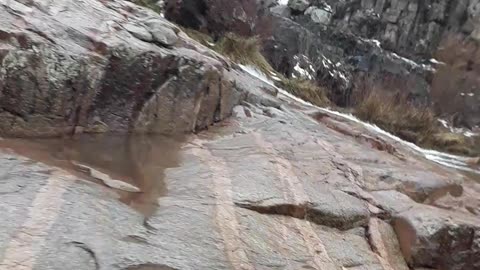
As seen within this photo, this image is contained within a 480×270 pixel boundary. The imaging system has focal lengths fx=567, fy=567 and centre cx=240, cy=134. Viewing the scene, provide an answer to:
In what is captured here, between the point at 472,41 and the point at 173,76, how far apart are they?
1825 cm

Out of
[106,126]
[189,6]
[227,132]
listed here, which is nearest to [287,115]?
[227,132]

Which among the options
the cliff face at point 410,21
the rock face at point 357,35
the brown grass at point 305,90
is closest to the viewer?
the brown grass at point 305,90

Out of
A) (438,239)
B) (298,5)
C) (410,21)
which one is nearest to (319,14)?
(298,5)

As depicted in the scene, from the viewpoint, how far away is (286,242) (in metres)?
3.27

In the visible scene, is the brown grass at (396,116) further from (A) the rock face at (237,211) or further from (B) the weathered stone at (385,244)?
(B) the weathered stone at (385,244)

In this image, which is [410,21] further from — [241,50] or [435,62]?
[241,50]

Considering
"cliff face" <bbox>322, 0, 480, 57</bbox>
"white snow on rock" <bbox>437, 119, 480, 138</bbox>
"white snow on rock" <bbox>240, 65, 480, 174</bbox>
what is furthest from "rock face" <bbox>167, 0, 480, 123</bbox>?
"white snow on rock" <bbox>240, 65, 480, 174</bbox>

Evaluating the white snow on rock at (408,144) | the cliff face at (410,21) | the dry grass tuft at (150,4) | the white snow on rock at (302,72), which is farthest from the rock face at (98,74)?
the cliff face at (410,21)

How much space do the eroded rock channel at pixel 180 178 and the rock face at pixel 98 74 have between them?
0.04 ft

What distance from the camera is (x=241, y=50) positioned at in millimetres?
9047

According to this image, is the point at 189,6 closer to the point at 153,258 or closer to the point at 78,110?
the point at 78,110

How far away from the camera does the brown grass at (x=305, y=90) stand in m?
8.88

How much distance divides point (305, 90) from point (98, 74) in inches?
209

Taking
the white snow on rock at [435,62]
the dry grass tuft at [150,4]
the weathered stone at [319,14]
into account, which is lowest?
the dry grass tuft at [150,4]
